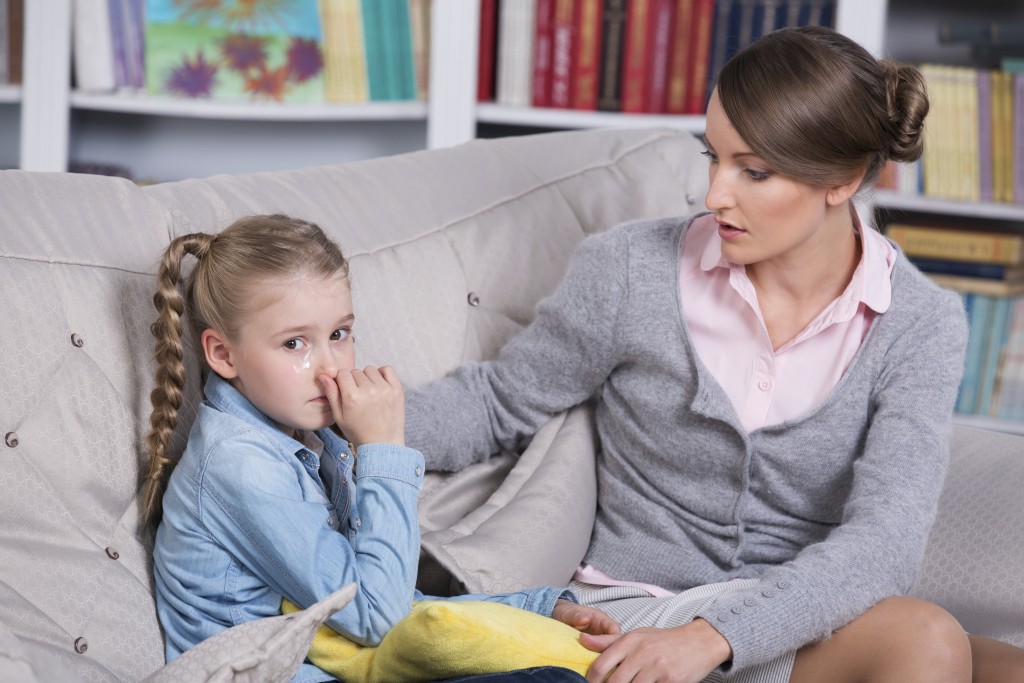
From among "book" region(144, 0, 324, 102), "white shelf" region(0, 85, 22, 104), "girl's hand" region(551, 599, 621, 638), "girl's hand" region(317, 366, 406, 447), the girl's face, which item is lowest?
"girl's hand" region(551, 599, 621, 638)

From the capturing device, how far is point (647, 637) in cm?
104

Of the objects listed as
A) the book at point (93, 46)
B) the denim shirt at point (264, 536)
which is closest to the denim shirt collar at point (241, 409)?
the denim shirt at point (264, 536)

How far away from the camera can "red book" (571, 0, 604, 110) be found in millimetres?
2307

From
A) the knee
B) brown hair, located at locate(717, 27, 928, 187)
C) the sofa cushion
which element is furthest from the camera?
the sofa cushion

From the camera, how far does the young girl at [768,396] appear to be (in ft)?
3.58

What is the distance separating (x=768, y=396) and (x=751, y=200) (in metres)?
0.22

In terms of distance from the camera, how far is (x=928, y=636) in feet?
3.44

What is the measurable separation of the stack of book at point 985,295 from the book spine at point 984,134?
100mm

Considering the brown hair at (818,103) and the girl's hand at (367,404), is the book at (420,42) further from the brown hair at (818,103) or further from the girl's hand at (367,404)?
the girl's hand at (367,404)

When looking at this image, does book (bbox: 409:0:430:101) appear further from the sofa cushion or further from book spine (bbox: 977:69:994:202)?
the sofa cushion

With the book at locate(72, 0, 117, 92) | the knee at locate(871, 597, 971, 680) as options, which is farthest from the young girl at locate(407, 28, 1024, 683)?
the book at locate(72, 0, 117, 92)

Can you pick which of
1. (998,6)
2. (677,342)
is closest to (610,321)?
(677,342)

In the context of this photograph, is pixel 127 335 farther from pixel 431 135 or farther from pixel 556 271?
pixel 431 135

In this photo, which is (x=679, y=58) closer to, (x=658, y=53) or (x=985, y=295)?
(x=658, y=53)
